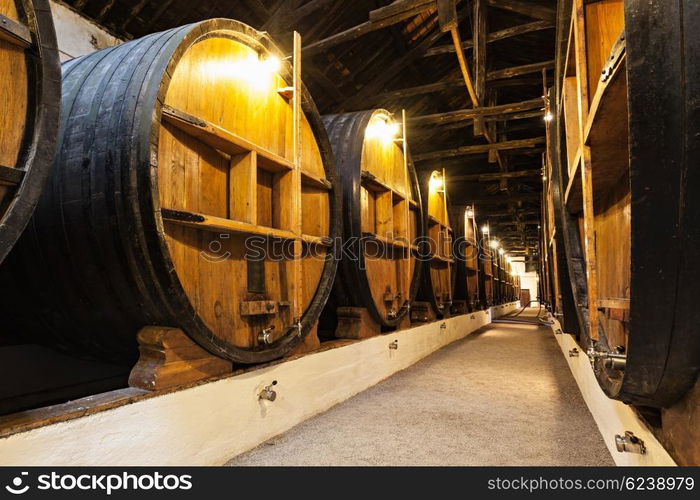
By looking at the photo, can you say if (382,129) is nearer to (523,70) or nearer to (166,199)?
(166,199)

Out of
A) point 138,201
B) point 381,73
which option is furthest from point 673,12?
point 381,73

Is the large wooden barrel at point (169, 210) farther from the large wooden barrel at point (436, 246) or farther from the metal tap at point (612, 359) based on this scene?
the large wooden barrel at point (436, 246)

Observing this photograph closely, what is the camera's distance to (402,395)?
3430 millimetres

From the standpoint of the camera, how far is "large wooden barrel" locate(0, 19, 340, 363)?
177 cm

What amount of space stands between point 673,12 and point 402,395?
3.05m

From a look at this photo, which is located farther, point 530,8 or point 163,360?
point 530,8

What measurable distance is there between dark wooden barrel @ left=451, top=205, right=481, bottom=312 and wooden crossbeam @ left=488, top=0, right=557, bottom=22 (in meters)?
3.35

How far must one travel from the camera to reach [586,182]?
1495 mm

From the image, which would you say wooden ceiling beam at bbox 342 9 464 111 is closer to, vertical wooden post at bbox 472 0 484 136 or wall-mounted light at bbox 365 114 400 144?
vertical wooden post at bbox 472 0 484 136

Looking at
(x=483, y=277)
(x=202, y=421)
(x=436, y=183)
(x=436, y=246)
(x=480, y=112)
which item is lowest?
(x=202, y=421)

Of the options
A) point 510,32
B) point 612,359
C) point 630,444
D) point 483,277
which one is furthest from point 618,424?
point 483,277

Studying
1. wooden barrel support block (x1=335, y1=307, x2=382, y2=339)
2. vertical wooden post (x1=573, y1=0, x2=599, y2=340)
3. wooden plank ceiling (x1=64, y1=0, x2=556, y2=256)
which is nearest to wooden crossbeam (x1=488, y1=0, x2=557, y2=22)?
wooden plank ceiling (x1=64, y1=0, x2=556, y2=256)

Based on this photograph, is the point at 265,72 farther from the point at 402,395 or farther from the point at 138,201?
the point at 402,395

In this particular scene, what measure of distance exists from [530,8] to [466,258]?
162 inches
